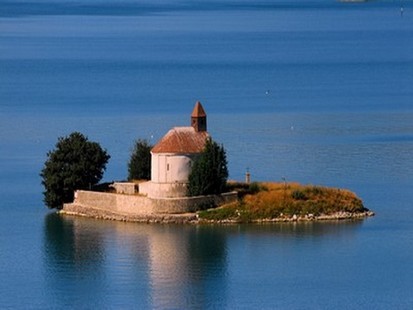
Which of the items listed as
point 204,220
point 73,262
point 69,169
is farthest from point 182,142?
point 73,262

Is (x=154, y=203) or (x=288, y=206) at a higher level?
(x=154, y=203)

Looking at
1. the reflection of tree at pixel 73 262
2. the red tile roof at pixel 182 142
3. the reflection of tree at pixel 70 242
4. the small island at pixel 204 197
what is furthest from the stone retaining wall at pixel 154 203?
the red tile roof at pixel 182 142

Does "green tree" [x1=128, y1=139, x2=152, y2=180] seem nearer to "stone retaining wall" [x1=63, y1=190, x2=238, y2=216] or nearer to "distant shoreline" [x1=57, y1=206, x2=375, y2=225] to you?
"stone retaining wall" [x1=63, y1=190, x2=238, y2=216]

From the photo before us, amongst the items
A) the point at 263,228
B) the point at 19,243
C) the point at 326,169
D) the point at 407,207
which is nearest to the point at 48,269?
the point at 19,243

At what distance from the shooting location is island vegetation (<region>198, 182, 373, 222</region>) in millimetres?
61375

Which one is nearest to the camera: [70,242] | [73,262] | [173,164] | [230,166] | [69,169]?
[73,262]

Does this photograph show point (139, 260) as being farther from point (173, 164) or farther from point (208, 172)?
point (173, 164)

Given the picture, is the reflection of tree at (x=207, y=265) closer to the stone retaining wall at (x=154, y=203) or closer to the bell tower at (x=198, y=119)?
the stone retaining wall at (x=154, y=203)

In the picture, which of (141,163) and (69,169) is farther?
(141,163)

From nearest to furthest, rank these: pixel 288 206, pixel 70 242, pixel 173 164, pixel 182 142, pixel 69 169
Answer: pixel 70 242
pixel 288 206
pixel 173 164
pixel 182 142
pixel 69 169

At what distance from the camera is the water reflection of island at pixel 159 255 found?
52219mm

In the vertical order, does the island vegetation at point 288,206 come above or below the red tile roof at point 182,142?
below

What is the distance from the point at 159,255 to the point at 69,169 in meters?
7.71

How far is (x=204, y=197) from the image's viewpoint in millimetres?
61656
